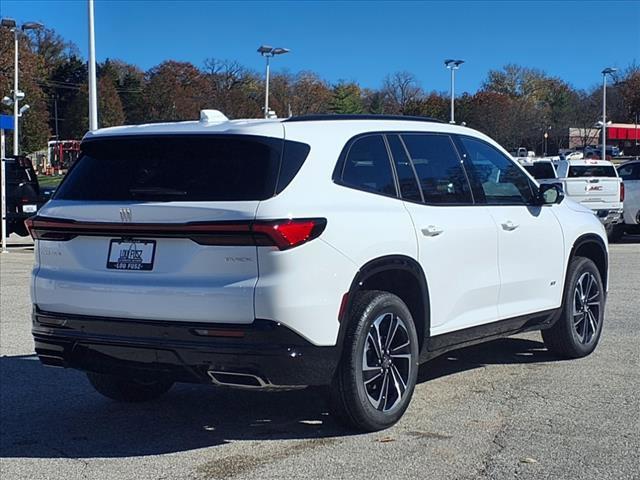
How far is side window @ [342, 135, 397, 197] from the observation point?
548 centimetres

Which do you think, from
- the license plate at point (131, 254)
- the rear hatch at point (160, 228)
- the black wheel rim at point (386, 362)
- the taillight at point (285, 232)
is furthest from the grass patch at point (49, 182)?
the taillight at point (285, 232)

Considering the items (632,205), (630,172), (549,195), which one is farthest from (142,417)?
(630,172)

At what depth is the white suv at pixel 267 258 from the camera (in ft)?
15.8

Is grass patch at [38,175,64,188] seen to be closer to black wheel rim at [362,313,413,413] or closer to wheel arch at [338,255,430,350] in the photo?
wheel arch at [338,255,430,350]

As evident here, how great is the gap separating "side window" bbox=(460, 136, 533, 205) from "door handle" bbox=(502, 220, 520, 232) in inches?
6.4

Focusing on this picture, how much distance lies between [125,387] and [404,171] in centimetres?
248

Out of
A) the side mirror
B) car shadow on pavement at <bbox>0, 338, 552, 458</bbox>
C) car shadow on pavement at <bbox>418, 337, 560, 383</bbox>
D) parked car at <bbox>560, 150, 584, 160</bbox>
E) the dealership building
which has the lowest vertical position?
car shadow on pavement at <bbox>0, 338, 552, 458</bbox>

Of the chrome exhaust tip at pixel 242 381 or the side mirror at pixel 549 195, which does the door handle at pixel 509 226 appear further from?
the chrome exhaust tip at pixel 242 381

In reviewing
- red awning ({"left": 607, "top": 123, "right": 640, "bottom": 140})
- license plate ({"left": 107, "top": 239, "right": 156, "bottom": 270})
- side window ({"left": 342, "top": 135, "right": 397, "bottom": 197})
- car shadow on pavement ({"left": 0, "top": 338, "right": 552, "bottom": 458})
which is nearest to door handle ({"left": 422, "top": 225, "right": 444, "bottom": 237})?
side window ({"left": 342, "top": 135, "right": 397, "bottom": 197})

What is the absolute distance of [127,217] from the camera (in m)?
5.10

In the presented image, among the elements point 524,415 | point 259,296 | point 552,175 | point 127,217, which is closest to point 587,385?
point 524,415

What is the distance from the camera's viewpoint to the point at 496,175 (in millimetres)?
6836

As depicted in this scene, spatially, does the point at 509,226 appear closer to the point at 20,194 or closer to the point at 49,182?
the point at 20,194

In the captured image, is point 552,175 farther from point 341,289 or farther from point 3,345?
point 341,289
